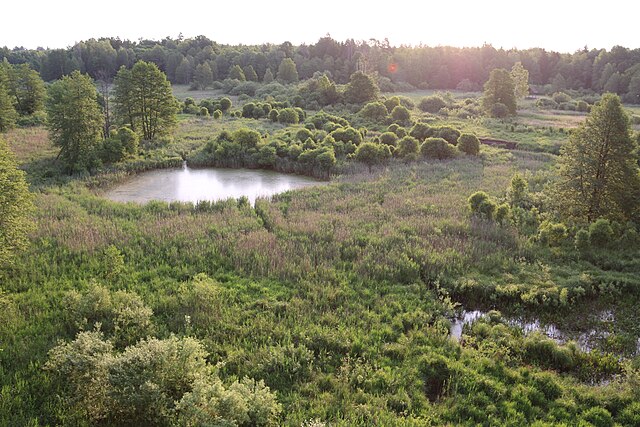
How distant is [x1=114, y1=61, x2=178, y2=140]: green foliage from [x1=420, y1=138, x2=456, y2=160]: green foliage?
2216 cm

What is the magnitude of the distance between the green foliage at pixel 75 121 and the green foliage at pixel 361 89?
3491cm

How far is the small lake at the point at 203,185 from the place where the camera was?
27.4 meters

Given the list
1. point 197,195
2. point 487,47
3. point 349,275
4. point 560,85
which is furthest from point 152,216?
point 487,47

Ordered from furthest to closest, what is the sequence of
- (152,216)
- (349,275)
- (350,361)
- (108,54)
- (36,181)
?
(108,54) → (36,181) → (152,216) → (349,275) → (350,361)

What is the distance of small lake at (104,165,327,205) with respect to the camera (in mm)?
27391

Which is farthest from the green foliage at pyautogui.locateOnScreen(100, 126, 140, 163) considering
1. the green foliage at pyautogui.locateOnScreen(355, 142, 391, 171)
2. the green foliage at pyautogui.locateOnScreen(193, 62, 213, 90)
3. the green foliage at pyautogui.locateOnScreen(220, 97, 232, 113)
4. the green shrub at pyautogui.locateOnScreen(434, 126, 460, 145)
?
the green foliage at pyautogui.locateOnScreen(193, 62, 213, 90)

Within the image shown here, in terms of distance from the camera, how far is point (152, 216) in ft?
71.2

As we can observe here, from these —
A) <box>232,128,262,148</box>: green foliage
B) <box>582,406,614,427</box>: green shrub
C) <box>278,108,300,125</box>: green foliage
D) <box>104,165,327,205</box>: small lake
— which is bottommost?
<box>582,406,614,427</box>: green shrub

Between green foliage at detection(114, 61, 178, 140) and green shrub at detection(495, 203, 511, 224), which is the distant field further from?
green shrub at detection(495, 203, 511, 224)

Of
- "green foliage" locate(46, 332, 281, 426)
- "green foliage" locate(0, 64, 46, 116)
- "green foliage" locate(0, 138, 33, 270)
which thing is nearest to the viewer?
"green foliage" locate(46, 332, 281, 426)

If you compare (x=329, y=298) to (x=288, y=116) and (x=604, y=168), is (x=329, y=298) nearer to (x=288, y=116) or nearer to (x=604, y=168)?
(x=604, y=168)

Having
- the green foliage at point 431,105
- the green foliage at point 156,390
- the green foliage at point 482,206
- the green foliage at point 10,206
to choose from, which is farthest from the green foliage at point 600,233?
the green foliage at point 431,105

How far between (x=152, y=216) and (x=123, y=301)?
28.8ft

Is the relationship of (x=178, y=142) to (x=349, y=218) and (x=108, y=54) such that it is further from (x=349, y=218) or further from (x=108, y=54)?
(x=108, y=54)
